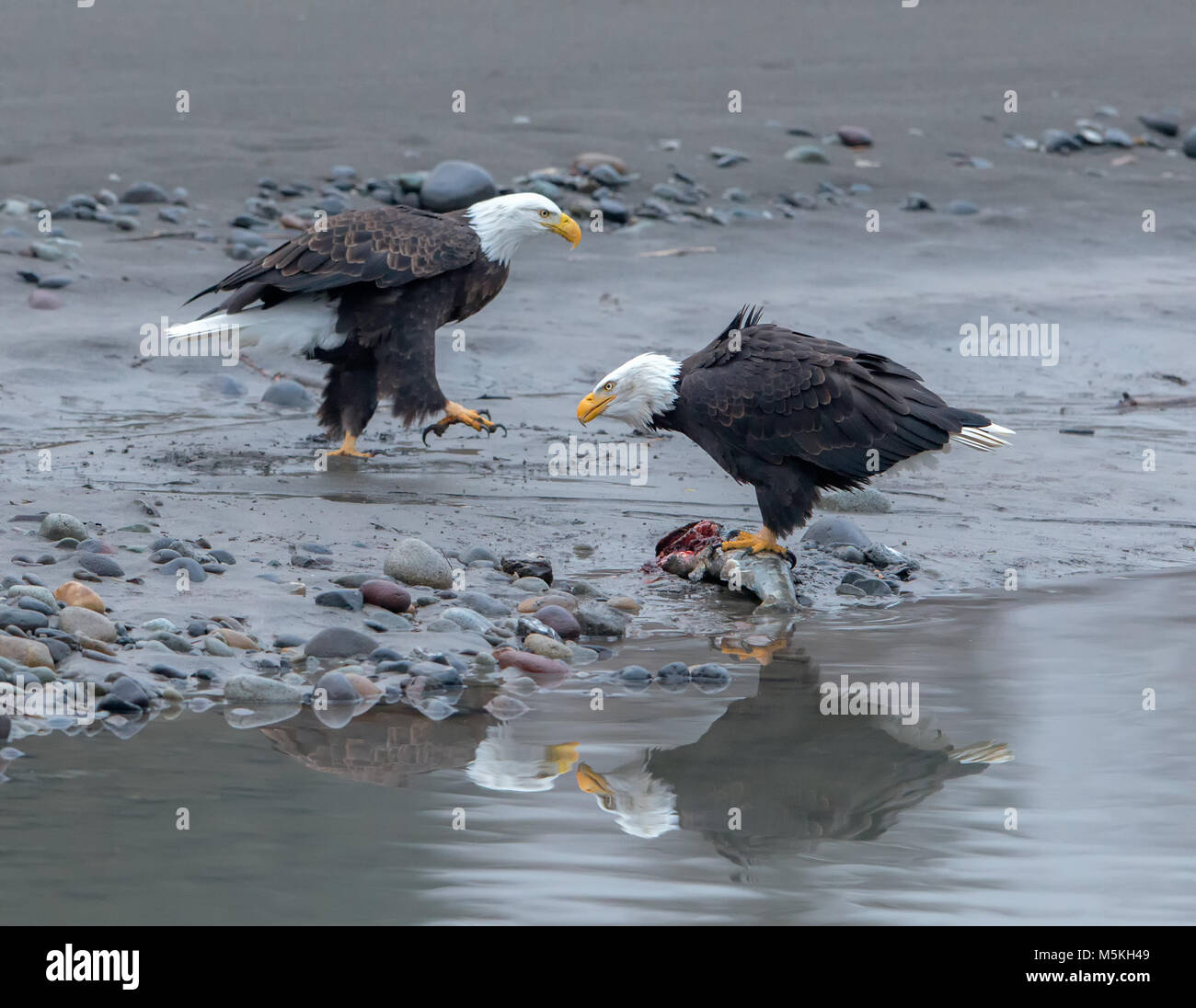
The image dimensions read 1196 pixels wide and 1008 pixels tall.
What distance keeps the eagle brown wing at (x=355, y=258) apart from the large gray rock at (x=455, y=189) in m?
4.32

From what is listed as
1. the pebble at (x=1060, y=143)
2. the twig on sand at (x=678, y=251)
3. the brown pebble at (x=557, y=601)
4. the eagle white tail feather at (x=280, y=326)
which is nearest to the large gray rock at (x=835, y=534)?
the brown pebble at (x=557, y=601)

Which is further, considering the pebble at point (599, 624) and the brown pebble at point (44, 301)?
the brown pebble at point (44, 301)

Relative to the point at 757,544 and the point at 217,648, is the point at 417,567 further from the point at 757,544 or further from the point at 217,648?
the point at 757,544

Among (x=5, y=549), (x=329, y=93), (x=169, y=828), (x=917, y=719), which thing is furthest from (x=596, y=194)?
(x=169, y=828)

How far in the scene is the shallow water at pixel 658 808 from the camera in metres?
3.83

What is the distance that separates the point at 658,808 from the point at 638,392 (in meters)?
2.84

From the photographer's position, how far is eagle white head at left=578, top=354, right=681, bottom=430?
705cm

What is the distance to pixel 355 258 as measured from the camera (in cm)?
828

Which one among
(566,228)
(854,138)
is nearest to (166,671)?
(566,228)

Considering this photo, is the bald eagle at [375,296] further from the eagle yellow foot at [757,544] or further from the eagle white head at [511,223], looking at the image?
the eagle yellow foot at [757,544]

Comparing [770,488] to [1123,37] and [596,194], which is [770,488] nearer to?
[596,194]

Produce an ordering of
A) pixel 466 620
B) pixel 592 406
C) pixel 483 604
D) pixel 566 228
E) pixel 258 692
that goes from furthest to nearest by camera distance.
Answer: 1. pixel 566 228
2. pixel 592 406
3. pixel 483 604
4. pixel 466 620
5. pixel 258 692

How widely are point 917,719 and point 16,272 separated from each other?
7.70m

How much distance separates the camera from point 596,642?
612 cm
